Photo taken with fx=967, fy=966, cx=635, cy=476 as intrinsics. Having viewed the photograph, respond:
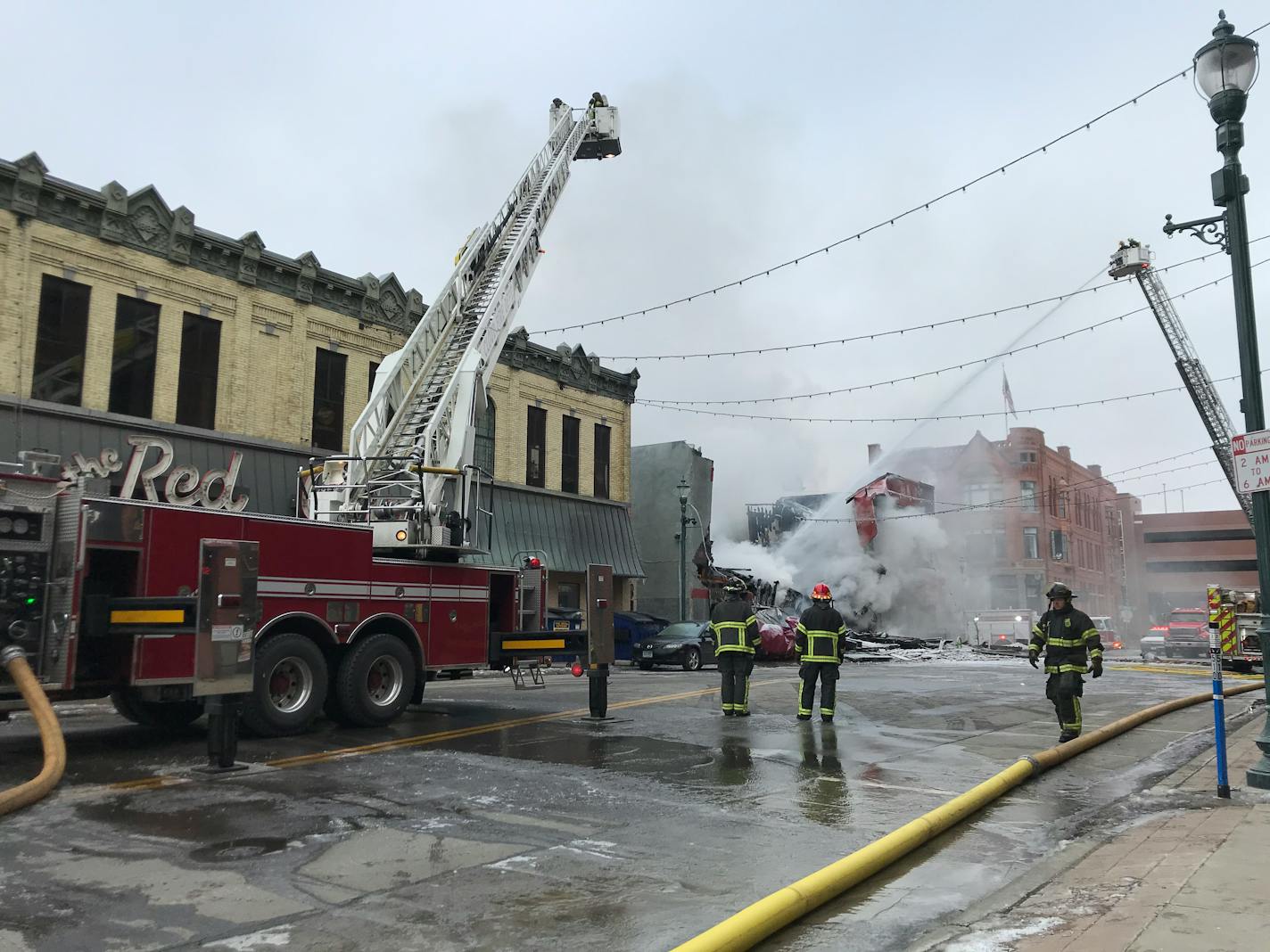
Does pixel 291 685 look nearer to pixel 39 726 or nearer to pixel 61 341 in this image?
pixel 39 726

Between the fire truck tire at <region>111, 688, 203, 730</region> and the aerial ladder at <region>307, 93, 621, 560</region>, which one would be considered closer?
the fire truck tire at <region>111, 688, 203, 730</region>

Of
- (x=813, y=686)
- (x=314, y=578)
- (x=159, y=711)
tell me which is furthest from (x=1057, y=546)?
(x=159, y=711)

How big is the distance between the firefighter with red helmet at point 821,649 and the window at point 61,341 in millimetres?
14148

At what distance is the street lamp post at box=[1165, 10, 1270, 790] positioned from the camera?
25.2 ft

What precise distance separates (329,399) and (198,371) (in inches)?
127

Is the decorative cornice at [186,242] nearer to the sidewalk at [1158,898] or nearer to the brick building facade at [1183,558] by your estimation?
the sidewalk at [1158,898]

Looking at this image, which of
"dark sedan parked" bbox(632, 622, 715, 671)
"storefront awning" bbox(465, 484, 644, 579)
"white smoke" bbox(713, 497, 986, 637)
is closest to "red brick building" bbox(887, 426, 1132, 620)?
"white smoke" bbox(713, 497, 986, 637)

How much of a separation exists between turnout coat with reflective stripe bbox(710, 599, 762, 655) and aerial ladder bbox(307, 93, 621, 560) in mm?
3167

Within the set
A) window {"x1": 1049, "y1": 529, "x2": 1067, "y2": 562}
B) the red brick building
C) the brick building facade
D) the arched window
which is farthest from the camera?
the brick building facade

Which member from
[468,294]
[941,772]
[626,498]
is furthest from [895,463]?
[941,772]

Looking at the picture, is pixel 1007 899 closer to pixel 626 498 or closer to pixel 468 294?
pixel 468 294

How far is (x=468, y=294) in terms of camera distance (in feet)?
48.5

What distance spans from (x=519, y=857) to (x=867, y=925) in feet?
6.25

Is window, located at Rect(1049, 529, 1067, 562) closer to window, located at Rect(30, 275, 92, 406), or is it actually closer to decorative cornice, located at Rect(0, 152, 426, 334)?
decorative cornice, located at Rect(0, 152, 426, 334)
